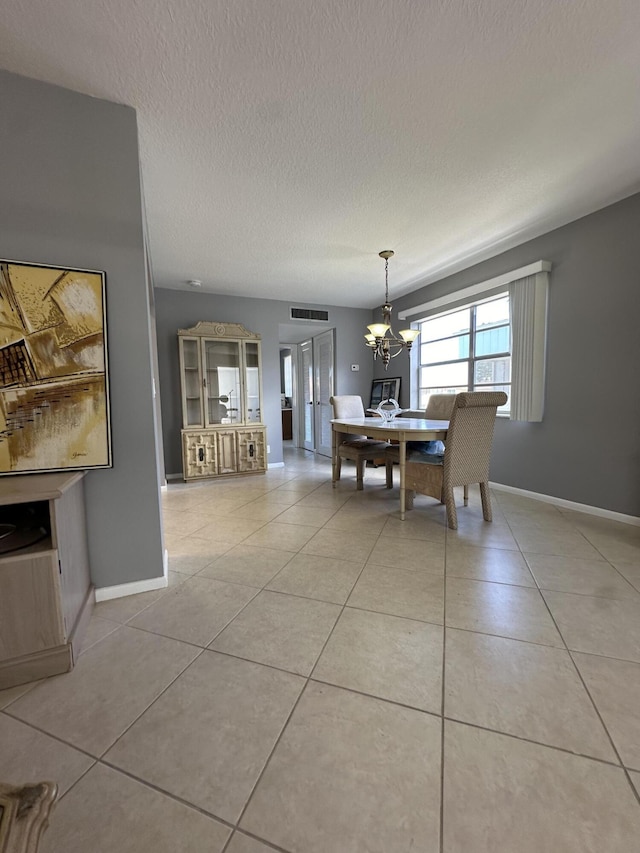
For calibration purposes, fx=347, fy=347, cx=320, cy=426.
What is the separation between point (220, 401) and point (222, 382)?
251 millimetres

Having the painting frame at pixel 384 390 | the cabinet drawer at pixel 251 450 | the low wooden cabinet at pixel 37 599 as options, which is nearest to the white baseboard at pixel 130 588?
the low wooden cabinet at pixel 37 599

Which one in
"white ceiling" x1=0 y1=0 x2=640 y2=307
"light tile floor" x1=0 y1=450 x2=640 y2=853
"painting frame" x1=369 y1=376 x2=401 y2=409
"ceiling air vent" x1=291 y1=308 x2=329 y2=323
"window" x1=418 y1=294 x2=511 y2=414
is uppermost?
"white ceiling" x1=0 y1=0 x2=640 y2=307

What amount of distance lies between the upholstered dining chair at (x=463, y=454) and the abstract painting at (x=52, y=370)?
85.8 inches

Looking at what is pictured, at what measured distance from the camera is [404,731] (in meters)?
1.04

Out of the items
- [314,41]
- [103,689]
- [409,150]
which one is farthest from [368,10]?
[103,689]

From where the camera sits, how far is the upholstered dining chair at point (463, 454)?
2502 mm

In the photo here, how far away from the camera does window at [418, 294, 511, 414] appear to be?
371 centimetres

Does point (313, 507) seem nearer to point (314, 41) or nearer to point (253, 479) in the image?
point (253, 479)

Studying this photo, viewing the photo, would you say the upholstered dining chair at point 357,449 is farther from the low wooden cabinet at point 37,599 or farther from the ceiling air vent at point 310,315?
the low wooden cabinet at point 37,599

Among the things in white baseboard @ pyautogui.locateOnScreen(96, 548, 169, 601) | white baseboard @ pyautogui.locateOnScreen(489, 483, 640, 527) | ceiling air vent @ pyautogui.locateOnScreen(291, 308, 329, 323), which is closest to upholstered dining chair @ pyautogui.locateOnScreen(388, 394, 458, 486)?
white baseboard @ pyautogui.locateOnScreen(489, 483, 640, 527)

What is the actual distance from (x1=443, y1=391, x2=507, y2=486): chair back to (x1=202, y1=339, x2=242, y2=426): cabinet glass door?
9.61ft

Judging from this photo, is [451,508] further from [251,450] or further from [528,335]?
[251,450]

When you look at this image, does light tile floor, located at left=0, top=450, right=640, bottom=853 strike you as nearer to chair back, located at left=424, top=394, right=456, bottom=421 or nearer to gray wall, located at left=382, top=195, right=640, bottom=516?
gray wall, located at left=382, top=195, right=640, bottom=516

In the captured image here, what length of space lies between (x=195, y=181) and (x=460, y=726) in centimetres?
307
